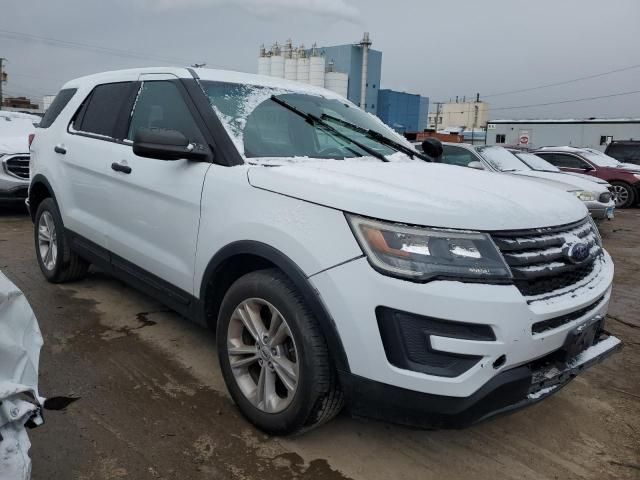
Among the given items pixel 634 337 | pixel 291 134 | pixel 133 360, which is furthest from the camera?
pixel 634 337

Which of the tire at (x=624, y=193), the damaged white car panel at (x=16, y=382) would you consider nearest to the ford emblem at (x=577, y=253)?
the damaged white car panel at (x=16, y=382)

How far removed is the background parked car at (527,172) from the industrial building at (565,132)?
2200cm

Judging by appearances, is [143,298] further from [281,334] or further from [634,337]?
[634,337]

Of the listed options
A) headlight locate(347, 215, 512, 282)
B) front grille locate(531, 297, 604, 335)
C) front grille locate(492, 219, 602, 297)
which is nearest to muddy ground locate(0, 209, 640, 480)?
front grille locate(531, 297, 604, 335)

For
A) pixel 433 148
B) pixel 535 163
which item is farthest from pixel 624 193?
pixel 433 148

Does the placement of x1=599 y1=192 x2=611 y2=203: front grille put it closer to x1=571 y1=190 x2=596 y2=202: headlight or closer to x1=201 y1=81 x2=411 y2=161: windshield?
x1=571 y1=190 x2=596 y2=202: headlight

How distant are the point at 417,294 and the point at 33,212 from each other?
4.45m

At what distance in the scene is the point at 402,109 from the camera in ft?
120

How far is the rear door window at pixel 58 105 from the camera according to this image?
4.68 metres

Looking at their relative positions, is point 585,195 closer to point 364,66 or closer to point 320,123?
point 320,123

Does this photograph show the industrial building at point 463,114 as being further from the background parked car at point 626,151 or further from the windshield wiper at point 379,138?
the windshield wiper at point 379,138

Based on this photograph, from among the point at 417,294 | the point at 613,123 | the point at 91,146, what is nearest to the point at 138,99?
the point at 91,146

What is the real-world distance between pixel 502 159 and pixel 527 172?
0.62 meters

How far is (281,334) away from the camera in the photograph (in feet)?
8.10
